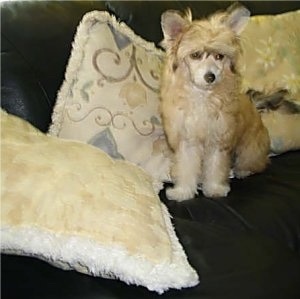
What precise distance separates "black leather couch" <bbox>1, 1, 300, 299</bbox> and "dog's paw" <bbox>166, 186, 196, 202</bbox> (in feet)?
0.09

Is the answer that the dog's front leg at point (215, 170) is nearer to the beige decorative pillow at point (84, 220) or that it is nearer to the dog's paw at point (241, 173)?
the dog's paw at point (241, 173)

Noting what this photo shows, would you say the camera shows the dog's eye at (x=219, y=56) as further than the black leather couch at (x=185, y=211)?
Yes

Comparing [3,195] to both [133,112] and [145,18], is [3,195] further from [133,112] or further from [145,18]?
[145,18]

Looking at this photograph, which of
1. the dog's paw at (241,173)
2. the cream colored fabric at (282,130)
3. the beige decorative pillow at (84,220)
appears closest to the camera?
the beige decorative pillow at (84,220)

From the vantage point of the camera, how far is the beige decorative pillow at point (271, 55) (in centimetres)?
210

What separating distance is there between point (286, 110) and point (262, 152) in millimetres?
260

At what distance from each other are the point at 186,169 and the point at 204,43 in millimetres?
385

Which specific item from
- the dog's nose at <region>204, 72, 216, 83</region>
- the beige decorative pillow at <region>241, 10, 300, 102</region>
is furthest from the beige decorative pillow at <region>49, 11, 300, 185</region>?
the beige decorative pillow at <region>241, 10, 300, 102</region>

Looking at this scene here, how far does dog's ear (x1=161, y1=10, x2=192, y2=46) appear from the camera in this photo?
1631mm

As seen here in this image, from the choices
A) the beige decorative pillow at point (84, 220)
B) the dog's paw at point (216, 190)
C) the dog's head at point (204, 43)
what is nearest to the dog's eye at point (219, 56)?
the dog's head at point (204, 43)

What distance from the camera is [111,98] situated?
5.66 ft

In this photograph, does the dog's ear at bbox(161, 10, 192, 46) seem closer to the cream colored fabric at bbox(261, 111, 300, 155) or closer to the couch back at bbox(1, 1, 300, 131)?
the couch back at bbox(1, 1, 300, 131)

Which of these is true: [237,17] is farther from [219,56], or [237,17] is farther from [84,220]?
[84,220]

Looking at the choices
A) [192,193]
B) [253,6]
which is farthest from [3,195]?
[253,6]
